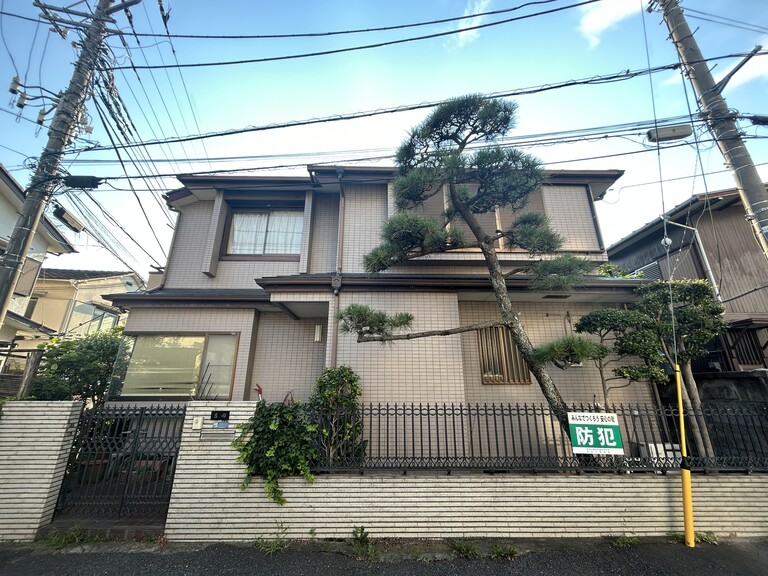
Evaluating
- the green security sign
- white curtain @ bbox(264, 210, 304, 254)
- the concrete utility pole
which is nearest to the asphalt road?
the green security sign

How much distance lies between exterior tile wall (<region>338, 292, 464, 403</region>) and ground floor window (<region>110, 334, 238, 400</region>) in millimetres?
3144

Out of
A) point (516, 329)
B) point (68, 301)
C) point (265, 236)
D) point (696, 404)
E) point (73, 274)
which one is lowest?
point (696, 404)

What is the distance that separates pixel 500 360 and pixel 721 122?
5.52 meters

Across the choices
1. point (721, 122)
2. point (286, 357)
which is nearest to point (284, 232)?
point (286, 357)

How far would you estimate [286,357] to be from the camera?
7.28 m

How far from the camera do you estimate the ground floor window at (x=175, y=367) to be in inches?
270

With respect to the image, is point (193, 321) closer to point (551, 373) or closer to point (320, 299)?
point (320, 299)

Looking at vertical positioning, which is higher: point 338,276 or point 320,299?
point 338,276

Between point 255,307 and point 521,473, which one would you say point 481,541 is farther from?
point 255,307

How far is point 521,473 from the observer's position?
420 centimetres

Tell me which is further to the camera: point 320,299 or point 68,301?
point 68,301

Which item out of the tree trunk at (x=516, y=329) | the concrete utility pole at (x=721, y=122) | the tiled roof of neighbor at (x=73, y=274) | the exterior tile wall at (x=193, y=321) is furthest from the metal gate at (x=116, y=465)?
the tiled roof of neighbor at (x=73, y=274)

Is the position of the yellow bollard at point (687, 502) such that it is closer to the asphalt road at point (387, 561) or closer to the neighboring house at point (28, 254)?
the asphalt road at point (387, 561)

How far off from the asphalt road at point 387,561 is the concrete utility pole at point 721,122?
4256 mm
